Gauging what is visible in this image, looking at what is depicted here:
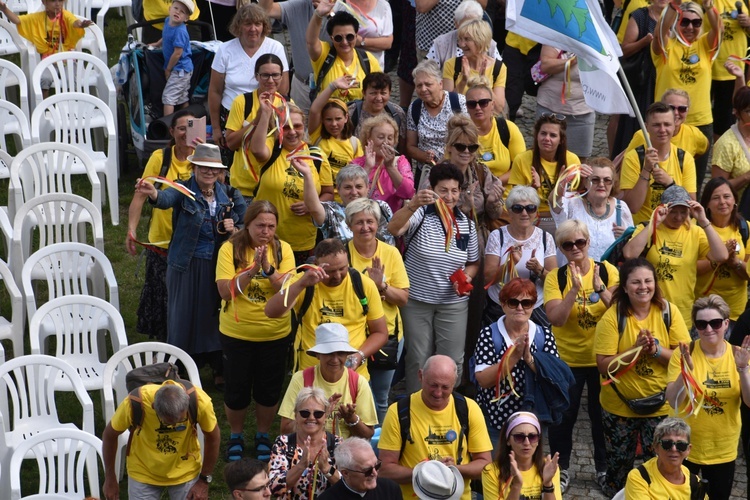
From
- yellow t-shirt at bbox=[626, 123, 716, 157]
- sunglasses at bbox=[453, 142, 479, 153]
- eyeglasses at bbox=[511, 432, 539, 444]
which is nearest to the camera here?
eyeglasses at bbox=[511, 432, 539, 444]

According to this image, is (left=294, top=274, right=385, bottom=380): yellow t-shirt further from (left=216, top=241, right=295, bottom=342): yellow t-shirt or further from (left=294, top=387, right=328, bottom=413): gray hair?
(left=294, top=387, right=328, bottom=413): gray hair

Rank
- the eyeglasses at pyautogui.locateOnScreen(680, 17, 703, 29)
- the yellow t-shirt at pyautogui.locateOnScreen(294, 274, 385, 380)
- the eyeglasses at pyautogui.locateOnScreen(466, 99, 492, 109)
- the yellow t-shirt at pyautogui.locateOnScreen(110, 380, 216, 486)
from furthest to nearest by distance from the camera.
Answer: the eyeglasses at pyautogui.locateOnScreen(680, 17, 703, 29) < the eyeglasses at pyautogui.locateOnScreen(466, 99, 492, 109) < the yellow t-shirt at pyautogui.locateOnScreen(294, 274, 385, 380) < the yellow t-shirt at pyautogui.locateOnScreen(110, 380, 216, 486)

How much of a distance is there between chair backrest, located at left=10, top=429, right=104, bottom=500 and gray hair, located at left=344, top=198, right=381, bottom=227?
2.15 meters

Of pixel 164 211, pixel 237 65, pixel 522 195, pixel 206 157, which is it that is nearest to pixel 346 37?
pixel 237 65

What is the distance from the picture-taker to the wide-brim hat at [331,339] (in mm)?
8414

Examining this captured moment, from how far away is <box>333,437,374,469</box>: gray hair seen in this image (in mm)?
7508

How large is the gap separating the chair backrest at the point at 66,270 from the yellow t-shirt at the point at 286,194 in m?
1.27

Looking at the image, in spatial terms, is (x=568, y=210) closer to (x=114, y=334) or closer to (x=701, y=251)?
(x=701, y=251)

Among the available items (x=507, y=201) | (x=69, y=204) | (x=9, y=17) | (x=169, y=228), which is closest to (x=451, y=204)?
(x=507, y=201)

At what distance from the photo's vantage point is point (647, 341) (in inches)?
352

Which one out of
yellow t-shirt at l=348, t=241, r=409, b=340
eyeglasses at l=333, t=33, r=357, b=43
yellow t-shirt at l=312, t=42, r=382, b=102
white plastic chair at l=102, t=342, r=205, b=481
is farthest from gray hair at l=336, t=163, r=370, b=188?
eyeglasses at l=333, t=33, r=357, b=43

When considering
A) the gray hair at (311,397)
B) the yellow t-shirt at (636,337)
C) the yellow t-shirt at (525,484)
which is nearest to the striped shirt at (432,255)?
the yellow t-shirt at (636,337)

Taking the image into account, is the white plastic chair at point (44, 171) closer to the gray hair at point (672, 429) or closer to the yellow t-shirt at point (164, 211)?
the yellow t-shirt at point (164, 211)

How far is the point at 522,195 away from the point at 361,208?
47.0 inches
